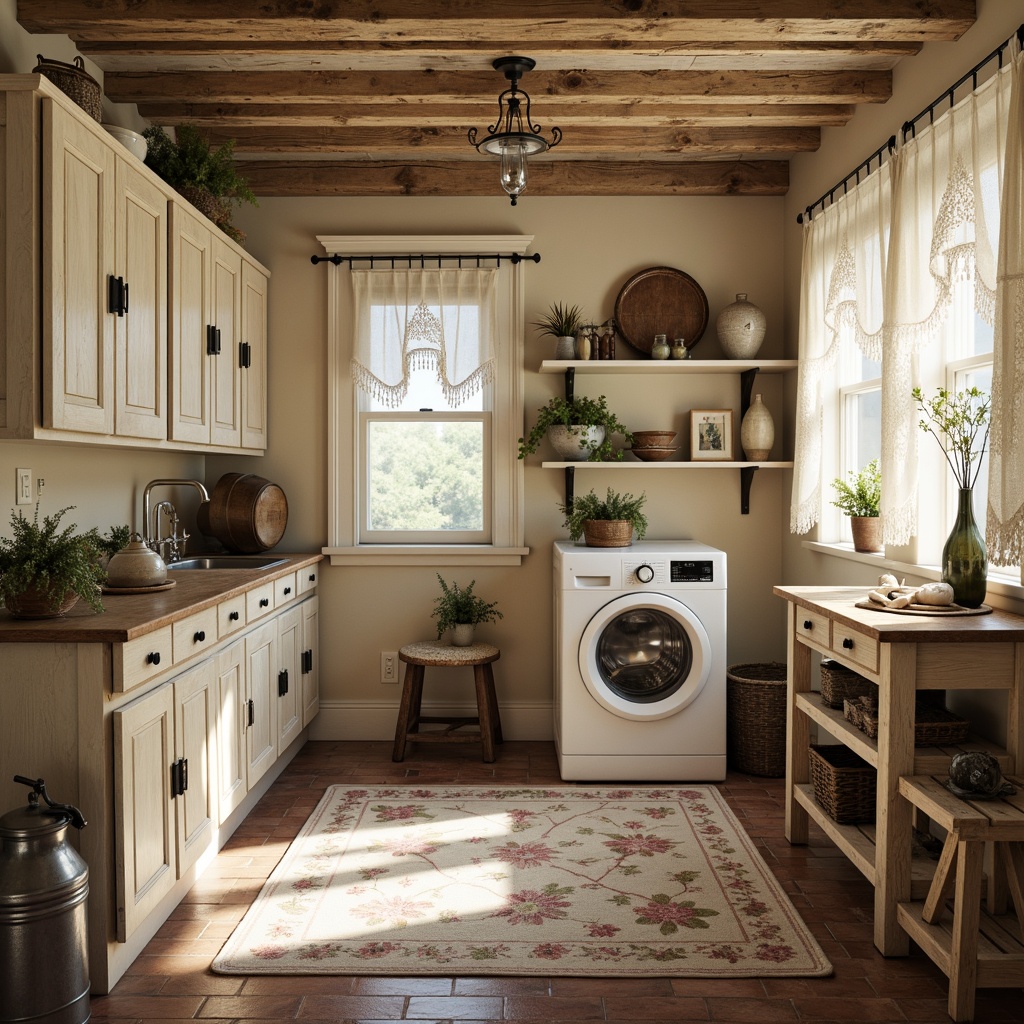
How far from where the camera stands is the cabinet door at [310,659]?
4148 mm

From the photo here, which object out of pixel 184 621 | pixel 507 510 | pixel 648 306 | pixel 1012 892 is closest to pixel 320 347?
pixel 507 510

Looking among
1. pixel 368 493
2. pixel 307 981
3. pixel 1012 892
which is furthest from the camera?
pixel 368 493

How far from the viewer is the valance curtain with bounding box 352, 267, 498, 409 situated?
4340 mm

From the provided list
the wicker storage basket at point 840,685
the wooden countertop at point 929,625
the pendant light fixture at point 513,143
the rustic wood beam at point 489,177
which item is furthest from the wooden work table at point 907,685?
the rustic wood beam at point 489,177

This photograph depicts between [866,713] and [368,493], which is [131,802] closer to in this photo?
[866,713]

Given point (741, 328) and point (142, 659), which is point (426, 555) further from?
point (142, 659)

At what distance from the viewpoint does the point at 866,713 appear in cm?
261

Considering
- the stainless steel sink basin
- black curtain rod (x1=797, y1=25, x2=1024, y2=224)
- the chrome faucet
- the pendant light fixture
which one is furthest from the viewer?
the stainless steel sink basin

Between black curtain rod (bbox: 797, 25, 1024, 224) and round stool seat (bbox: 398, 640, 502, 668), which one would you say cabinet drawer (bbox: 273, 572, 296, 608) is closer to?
round stool seat (bbox: 398, 640, 502, 668)

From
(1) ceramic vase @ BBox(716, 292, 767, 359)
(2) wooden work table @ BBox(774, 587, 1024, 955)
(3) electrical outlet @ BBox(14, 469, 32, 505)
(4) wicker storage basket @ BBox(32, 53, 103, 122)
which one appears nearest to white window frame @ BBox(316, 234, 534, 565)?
(1) ceramic vase @ BBox(716, 292, 767, 359)

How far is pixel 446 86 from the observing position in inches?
134

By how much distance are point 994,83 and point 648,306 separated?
203cm

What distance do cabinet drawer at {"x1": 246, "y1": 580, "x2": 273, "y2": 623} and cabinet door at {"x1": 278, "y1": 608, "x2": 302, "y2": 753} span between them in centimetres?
19

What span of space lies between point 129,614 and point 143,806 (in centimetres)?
48
